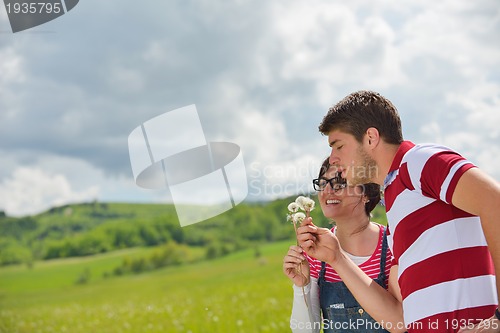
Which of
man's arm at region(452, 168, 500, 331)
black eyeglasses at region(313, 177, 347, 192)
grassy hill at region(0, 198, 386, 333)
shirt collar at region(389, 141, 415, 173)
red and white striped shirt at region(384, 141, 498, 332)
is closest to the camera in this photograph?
man's arm at region(452, 168, 500, 331)

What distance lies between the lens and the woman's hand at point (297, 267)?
7.38 ft

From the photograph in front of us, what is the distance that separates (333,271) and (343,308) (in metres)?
0.17

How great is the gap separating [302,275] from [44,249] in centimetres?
5038

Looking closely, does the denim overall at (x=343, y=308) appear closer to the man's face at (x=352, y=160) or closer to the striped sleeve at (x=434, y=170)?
the man's face at (x=352, y=160)

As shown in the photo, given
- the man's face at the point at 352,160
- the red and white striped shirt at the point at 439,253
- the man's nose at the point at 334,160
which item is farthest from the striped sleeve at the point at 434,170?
the man's nose at the point at 334,160

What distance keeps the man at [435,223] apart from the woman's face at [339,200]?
0.40 m

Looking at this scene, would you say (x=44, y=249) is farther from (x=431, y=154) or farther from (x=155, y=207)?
(x=431, y=154)

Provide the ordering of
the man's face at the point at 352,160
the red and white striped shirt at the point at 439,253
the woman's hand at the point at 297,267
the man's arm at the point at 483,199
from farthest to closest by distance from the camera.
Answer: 1. the woman's hand at the point at 297,267
2. the man's face at the point at 352,160
3. the red and white striped shirt at the point at 439,253
4. the man's arm at the point at 483,199

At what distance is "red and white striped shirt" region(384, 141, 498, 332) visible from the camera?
68.5 inches

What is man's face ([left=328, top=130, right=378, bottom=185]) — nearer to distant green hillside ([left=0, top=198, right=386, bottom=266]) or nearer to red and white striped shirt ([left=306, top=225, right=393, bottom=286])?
red and white striped shirt ([left=306, top=225, right=393, bottom=286])

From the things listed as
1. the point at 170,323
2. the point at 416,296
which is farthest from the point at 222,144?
the point at 170,323

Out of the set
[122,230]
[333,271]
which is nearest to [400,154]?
[333,271]

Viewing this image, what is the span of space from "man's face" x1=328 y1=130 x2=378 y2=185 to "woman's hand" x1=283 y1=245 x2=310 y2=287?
388mm

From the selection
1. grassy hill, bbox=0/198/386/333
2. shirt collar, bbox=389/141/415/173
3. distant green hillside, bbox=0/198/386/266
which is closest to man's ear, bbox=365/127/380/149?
shirt collar, bbox=389/141/415/173
